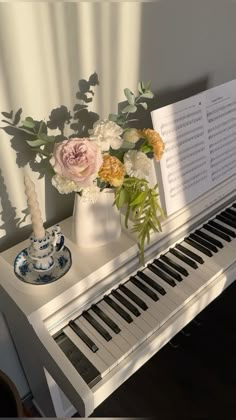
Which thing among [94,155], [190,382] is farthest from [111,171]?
[190,382]

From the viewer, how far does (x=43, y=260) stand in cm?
109

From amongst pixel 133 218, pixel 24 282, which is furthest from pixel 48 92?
pixel 24 282

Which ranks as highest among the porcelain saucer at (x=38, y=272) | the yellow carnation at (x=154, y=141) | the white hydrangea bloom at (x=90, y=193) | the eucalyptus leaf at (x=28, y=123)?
the eucalyptus leaf at (x=28, y=123)

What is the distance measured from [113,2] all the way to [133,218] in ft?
2.27

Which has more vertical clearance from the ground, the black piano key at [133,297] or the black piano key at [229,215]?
the black piano key at [133,297]

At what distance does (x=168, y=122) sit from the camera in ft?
4.16

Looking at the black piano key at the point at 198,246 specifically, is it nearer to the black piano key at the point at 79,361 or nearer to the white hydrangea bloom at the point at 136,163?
the white hydrangea bloom at the point at 136,163

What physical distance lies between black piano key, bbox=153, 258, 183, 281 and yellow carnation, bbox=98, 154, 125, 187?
1.36ft

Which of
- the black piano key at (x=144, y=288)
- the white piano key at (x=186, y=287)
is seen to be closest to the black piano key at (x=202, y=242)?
the white piano key at (x=186, y=287)

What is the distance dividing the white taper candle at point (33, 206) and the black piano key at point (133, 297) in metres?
0.34

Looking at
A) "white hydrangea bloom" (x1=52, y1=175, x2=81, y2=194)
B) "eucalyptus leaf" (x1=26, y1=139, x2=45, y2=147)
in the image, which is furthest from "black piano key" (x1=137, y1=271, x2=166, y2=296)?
"eucalyptus leaf" (x1=26, y1=139, x2=45, y2=147)

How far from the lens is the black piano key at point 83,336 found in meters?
1.06

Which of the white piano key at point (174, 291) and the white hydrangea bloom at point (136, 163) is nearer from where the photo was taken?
the white hydrangea bloom at point (136, 163)

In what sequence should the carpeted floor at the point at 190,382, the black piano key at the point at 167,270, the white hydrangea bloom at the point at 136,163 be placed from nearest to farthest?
the white hydrangea bloom at the point at 136,163
the black piano key at the point at 167,270
the carpeted floor at the point at 190,382
